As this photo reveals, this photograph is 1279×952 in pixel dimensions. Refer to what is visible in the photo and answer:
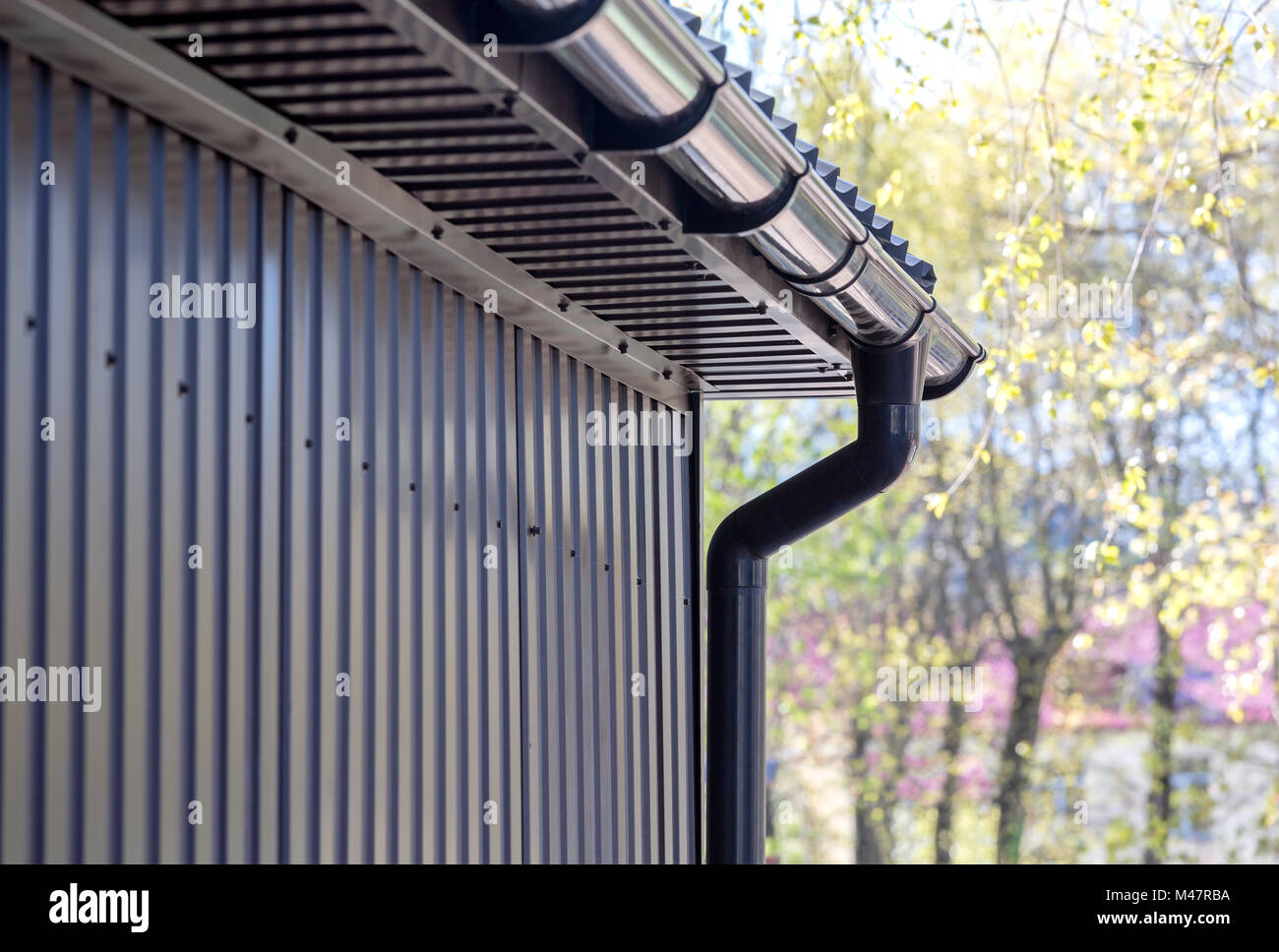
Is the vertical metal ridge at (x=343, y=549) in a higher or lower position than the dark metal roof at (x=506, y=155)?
lower

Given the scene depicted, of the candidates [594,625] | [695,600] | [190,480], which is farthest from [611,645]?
[190,480]

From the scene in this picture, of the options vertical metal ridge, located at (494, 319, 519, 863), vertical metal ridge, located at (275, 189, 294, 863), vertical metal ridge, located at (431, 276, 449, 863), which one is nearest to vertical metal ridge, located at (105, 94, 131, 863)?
vertical metal ridge, located at (275, 189, 294, 863)

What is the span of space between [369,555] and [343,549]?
152 mm

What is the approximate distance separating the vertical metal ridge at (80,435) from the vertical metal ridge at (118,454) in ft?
0.27

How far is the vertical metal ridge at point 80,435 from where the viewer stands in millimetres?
2869

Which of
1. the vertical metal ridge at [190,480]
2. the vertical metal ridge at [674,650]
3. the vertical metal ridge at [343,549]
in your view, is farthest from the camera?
the vertical metal ridge at [674,650]

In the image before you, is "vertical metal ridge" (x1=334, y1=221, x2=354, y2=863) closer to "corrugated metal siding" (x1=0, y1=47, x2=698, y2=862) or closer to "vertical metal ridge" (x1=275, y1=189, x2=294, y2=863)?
"corrugated metal siding" (x1=0, y1=47, x2=698, y2=862)

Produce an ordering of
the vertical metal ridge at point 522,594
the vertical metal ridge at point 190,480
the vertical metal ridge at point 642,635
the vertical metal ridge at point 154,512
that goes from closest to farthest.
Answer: the vertical metal ridge at point 154,512
the vertical metal ridge at point 190,480
the vertical metal ridge at point 522,594
the vertical metal ridge at point 642,635

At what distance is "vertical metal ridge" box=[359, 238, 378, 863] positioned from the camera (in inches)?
157

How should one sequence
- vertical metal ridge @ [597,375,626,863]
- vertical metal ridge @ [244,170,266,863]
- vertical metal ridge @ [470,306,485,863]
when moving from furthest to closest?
vertical metal ridge @ [597,375,626,863] < vertical metal ridge @ [470,306,485,863] < vertical metal ridge @ [244,170,266,863]

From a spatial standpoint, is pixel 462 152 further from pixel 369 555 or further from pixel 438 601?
pixel 438 601

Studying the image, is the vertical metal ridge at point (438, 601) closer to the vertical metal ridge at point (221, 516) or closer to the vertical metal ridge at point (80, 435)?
the vertical metal ridge at point (221, 516)

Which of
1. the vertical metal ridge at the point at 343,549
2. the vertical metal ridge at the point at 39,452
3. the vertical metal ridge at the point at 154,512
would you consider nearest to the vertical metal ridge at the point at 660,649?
the vertical metal ridge at the point at 343,549

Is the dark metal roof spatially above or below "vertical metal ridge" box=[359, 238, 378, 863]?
above
